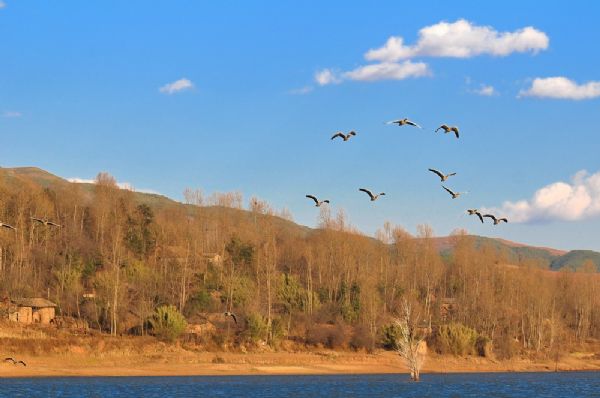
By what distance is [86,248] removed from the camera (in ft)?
447

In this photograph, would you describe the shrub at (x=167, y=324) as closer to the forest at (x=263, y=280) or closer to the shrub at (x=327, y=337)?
the forest at (x=263, y=280)

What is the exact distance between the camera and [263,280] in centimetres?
13262

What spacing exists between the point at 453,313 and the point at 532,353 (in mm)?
17035

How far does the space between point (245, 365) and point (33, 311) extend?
28.0m

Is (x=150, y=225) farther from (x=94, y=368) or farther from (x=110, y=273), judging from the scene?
(x=94, y=368)

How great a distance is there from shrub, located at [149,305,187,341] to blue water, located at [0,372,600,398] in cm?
1103

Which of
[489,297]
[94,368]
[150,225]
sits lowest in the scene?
[94,368]

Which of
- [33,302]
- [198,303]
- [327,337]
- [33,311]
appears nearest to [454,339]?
[327,337]

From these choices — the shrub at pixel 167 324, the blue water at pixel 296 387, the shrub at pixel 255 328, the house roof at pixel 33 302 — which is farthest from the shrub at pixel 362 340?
the house roof at pixel 33 302

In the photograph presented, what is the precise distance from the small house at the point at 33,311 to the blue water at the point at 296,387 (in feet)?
75.6

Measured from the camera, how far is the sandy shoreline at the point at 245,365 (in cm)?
8557

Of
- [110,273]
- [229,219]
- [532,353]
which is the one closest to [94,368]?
[110,273]

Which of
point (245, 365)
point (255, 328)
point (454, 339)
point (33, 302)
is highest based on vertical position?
point (33, 302)

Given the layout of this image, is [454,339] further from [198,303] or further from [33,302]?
[33,302]
